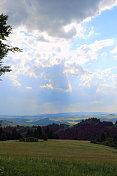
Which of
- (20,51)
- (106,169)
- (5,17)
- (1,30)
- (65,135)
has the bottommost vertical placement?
(65,135)

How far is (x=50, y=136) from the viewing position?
124m

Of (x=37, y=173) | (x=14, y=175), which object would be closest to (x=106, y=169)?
(x=37, y=173)

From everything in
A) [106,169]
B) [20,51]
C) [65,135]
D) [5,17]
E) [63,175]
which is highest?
[5,17]

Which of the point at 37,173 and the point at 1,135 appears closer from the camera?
the point at 37,173

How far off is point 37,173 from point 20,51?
13052mm

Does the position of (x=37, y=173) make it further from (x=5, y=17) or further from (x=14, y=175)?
(x=5, y=17)

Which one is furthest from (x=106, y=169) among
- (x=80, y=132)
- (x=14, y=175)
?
(x=80, y=132)

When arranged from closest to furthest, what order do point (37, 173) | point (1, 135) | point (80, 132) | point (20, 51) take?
point (37, 173) → point (20, 51) → point (1, 135) → point (80, 132)

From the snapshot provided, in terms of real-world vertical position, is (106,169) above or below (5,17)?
below

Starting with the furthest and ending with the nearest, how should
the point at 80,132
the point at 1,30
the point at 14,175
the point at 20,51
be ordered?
the point at 80,132 < the point at 1,30 < the point at 20,51 < the point at 14,175

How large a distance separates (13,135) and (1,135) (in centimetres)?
1017

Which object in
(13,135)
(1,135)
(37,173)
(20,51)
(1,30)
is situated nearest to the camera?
(37,173)

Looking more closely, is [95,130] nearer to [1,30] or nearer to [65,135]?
[65,135]

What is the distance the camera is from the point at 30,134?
123m
